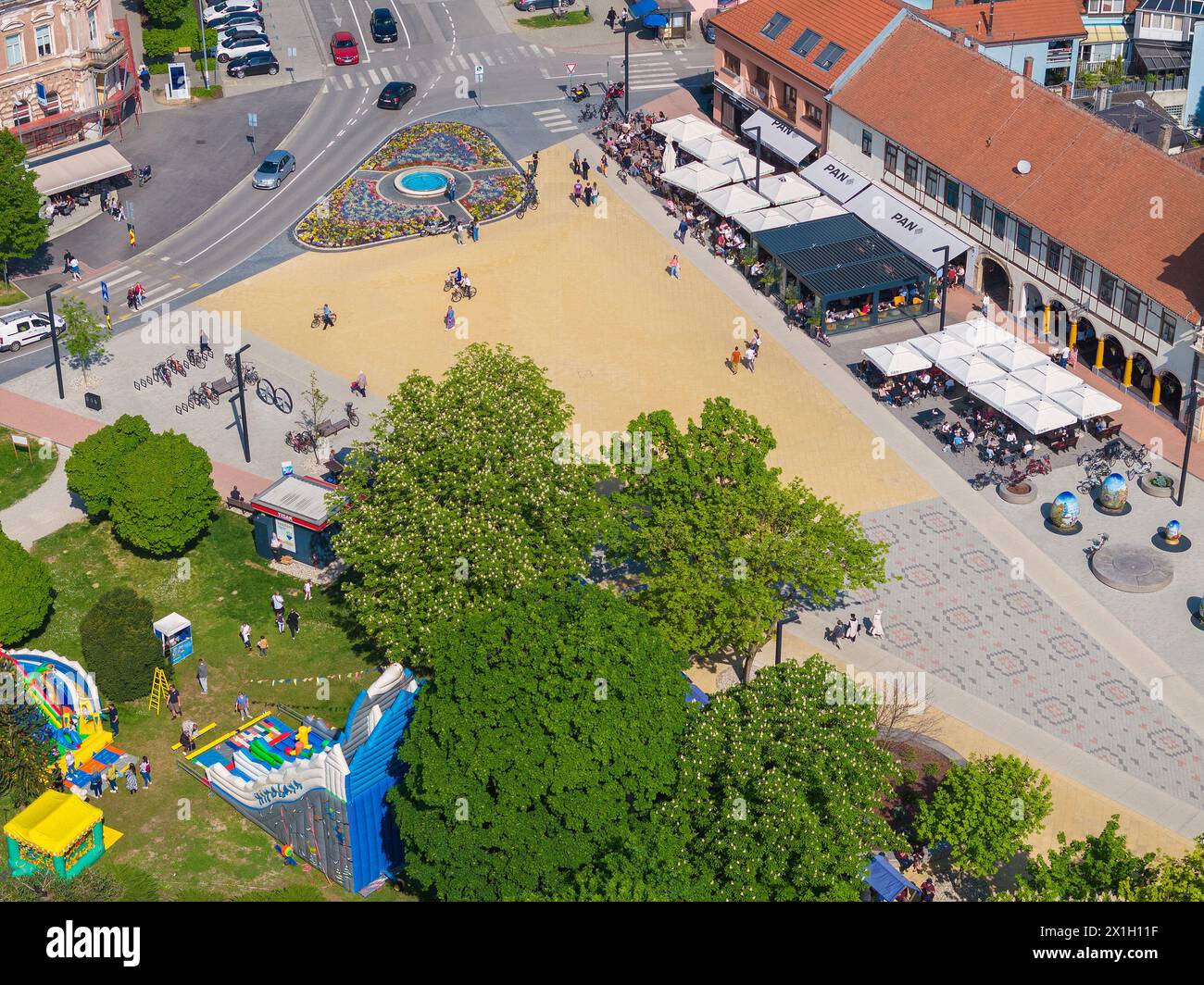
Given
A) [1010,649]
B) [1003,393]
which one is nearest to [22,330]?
[1003,393]

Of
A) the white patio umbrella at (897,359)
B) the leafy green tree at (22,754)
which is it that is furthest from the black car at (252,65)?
the leafy green tree at (22,754)

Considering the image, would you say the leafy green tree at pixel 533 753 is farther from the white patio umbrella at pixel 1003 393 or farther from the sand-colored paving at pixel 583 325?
the white patio umbrella at pixel 1003 393

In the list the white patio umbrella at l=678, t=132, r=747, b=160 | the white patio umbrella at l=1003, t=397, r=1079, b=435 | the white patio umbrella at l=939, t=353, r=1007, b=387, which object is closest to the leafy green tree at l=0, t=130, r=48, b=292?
the white patio umbrella at l=678, t=132, r=747, b=160

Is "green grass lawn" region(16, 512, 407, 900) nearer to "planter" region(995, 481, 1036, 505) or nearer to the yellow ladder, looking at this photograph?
the yellow ladder

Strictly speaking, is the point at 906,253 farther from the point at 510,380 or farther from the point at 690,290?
the point at 510,380

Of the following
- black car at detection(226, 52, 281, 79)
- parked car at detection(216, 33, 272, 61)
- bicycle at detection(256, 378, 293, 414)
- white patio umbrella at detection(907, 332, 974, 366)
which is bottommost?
bicycle at detection(256, 378, 293, 414)

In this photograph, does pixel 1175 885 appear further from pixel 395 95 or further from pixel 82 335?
pixel 395 95
